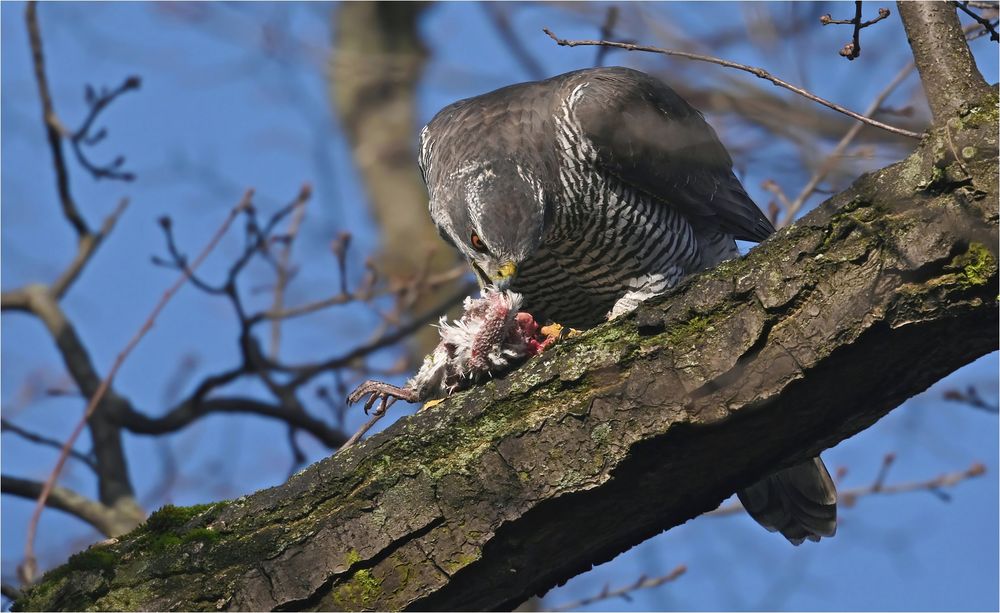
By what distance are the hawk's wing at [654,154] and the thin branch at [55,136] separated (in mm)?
2713

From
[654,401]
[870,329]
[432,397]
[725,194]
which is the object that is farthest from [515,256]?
[870,329]

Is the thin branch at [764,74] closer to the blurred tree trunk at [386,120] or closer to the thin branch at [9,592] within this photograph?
the thin branch at [9,592]

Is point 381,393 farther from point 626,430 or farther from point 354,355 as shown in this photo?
point 354,355

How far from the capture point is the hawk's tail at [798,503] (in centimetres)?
428

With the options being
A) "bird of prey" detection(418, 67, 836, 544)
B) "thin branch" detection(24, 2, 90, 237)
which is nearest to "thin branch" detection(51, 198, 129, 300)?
"thin branch" detection(24, 2, 90, 237)

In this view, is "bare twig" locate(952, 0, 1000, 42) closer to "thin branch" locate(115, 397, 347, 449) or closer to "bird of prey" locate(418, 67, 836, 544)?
"bird of prey" locate(418, 67, 836, 544)

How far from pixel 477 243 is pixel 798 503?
173 cm

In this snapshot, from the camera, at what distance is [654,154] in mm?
4422

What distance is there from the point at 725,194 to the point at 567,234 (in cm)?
87

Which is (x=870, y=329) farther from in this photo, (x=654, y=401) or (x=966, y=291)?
(x=654, y=401)

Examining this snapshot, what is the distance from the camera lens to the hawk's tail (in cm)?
428

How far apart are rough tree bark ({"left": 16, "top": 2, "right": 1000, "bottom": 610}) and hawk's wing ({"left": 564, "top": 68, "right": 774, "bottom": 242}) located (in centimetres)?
149

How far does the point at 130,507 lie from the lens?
471cm

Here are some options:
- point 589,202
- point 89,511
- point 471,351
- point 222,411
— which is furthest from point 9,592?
point 589,202
